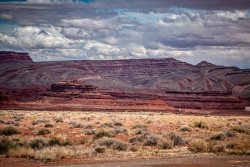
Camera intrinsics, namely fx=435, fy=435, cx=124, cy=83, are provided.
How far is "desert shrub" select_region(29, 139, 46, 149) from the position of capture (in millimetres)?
23172

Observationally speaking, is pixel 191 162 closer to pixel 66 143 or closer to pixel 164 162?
pixel 164 162

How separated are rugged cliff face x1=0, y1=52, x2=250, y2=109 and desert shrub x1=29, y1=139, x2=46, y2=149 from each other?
69.4 m

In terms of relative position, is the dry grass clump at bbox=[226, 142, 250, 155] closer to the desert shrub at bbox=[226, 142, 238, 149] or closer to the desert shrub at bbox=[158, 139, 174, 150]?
the desert shrub at bbox=[226, 142, 238, 149]

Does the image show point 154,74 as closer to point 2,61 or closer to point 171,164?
point 2,61

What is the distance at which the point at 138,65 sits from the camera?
152500 mm

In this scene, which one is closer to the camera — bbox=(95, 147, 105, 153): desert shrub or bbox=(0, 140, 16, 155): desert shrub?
bbox=(0, 140, 16, 155): desert shrub

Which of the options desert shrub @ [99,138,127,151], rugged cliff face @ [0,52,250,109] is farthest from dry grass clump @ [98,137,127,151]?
rugged cliff face @ [0,52,250,109]

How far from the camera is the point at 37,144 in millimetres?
23359

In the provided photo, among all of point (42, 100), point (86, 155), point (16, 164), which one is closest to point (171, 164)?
point (86, 155)

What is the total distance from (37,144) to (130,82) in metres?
114

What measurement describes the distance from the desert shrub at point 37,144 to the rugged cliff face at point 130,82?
69443mm

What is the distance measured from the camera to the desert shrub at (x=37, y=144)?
23172mm

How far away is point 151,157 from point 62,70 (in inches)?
4564

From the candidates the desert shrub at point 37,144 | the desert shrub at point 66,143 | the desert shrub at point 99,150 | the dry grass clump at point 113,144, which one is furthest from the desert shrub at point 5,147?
the dry grass clump at point 113,144
